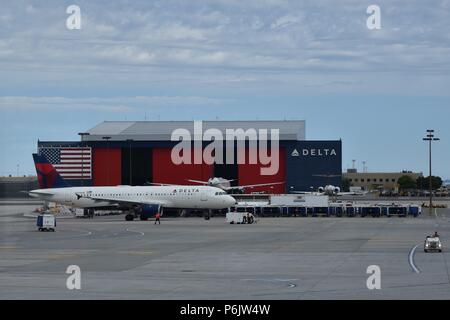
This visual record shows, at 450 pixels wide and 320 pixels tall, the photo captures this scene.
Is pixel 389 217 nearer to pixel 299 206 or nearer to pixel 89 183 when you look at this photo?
pixel 299 206

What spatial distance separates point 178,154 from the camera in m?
155

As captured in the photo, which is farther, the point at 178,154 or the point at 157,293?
the point at 178,154

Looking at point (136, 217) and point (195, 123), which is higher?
point (195, 123)

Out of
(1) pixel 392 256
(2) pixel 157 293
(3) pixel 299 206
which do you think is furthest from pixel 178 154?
(2) pixel 157 293

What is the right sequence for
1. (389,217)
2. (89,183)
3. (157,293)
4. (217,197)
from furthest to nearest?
(89,183), (389,217), (217,197), (157,293)

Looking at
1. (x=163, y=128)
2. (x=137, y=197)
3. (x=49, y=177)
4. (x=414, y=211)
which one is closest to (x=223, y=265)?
(x=137, y=197)

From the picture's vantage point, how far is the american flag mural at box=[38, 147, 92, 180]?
152875 millimetres

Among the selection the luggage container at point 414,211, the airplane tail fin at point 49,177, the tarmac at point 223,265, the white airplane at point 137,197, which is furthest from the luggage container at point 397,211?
the tarmac at point 223,265

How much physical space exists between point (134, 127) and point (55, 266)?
416ft

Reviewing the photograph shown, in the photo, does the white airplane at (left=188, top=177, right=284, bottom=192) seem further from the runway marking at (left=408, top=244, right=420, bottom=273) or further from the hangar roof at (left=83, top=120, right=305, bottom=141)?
the runway marking at (left=408, top=244, right=420, bottom=273)

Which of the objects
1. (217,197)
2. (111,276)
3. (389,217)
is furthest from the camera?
(389,217)

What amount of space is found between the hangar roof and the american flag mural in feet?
10.4

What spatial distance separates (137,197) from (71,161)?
57.2 meters

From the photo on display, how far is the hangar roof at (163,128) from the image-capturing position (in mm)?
156000
